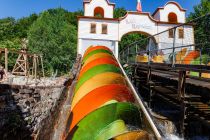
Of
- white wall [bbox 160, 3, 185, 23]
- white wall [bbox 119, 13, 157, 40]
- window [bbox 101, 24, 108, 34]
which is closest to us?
window [bbox 101, 24, 108, 34]

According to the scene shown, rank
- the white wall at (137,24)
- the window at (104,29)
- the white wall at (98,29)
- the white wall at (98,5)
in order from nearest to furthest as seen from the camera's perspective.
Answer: the white wall at (98,29) → the window at (104,29) → the white wall at (137,24) → the white wall at (98,5)

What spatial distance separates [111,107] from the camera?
4.41 metres

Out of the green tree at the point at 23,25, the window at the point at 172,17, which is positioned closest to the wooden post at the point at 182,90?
the window at the point at 172,17

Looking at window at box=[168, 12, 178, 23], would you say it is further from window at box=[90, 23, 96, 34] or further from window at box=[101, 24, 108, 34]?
window at box=[90, 23, 96, 34]

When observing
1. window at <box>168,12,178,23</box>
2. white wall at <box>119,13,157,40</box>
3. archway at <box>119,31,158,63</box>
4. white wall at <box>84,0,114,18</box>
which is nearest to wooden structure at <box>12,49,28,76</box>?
archway at <box>119,31,158,63</box>

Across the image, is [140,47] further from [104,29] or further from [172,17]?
[172,17]

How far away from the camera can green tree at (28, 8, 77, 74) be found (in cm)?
3250

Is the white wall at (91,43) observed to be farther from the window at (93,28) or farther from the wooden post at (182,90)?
the wooden post at (182,90)

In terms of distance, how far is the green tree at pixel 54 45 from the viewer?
32500 millimetres

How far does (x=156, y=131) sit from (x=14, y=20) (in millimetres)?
50344

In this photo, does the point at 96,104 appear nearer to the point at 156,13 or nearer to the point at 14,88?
the point at 14,88

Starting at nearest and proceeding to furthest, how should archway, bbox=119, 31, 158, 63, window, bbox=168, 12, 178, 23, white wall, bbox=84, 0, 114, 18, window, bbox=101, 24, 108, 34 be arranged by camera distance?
archway, bbox=119, 31, 158, 63
window, bbox=101, 24, 108, 34
white wall, bbox=84, 0, 114, 18
window, bbox=168, 12, 178, 23

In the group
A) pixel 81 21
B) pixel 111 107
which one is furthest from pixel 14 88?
pixel 81 21

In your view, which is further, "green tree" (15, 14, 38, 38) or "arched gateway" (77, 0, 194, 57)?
"green tree" (15, 14, 38, 38)
